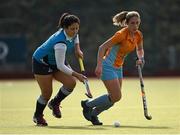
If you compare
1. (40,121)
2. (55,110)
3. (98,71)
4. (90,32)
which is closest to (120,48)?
(98,71)

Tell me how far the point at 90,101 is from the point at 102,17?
20.2 m

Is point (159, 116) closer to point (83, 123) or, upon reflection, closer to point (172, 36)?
point (83, 123)

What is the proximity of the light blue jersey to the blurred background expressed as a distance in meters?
18.0

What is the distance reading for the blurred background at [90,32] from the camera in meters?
31.2

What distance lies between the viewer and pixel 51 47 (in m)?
11.8

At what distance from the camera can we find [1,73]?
31422mm

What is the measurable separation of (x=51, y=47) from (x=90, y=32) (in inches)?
794

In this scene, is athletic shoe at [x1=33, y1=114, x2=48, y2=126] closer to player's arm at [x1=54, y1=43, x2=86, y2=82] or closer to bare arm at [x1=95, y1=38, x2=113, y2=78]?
player's arm at [x1=54, y1=43, x2=86, y2=82]

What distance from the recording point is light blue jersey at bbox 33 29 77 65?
11633 mm

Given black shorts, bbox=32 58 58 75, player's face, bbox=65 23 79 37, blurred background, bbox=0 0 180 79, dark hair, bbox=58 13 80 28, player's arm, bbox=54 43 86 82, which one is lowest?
blurred background, bbox=0 0 180 79

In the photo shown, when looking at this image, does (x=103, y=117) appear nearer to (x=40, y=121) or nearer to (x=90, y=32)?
(x=40, y=121)

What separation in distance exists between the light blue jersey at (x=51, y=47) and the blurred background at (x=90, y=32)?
18.0 meters

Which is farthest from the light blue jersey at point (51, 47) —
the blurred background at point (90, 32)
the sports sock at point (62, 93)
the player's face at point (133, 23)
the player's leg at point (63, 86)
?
the blurred background at point (90, 32)

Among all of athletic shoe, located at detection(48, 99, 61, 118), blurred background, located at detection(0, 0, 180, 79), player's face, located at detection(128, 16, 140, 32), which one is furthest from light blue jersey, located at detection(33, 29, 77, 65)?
blurred background, located at detection(0, 0, 180, 79)
